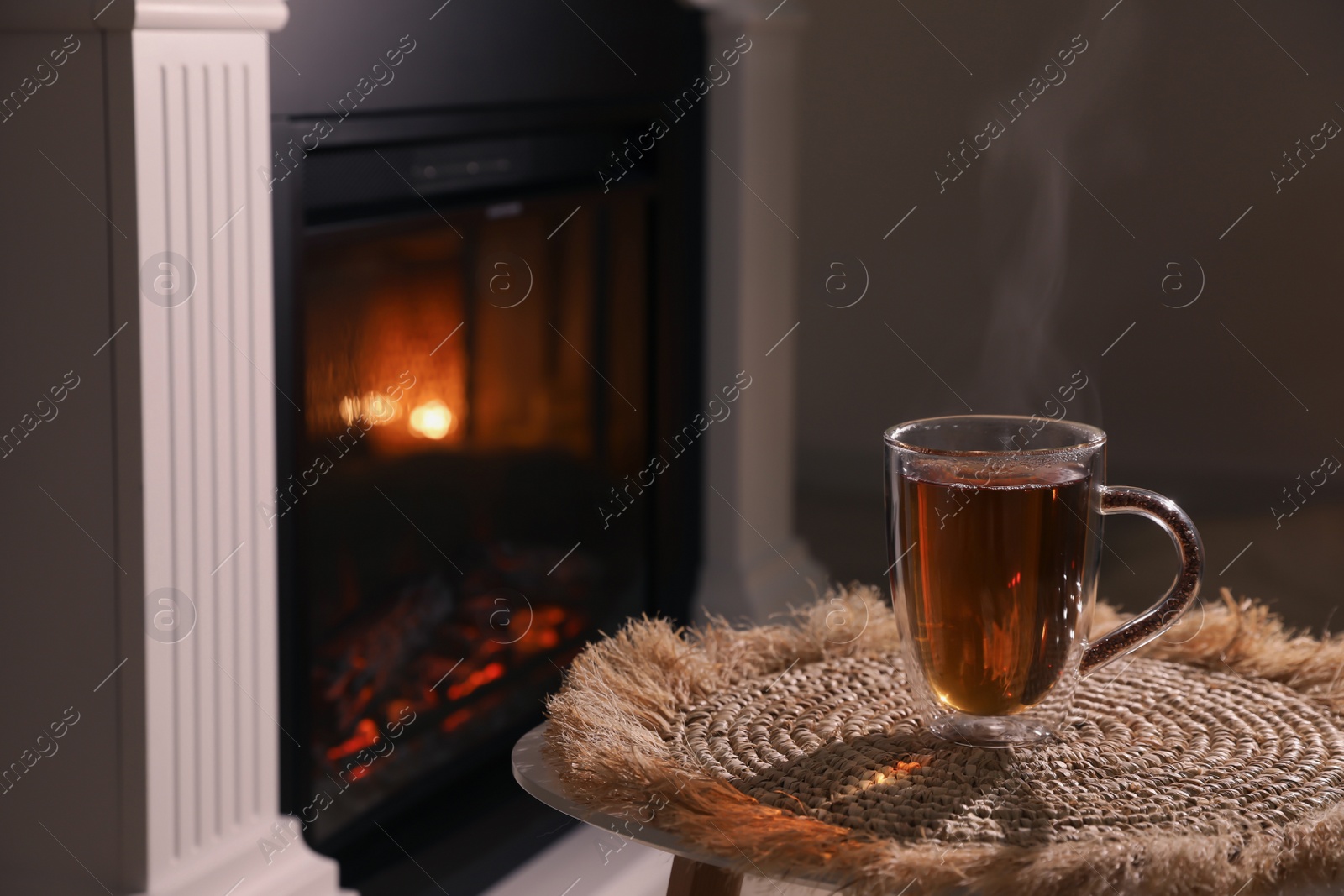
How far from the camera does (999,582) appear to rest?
2.16ft

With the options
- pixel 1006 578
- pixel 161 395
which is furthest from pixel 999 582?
pixel 161 395

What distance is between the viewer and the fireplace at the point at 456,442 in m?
1.38

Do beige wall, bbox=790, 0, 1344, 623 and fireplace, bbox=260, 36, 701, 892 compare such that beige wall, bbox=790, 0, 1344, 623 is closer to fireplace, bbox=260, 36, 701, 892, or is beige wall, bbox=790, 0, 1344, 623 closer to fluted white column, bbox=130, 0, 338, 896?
fireplace, bbox=260, 36, 701, 892

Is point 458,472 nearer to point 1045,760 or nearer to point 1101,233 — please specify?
point 1045,760

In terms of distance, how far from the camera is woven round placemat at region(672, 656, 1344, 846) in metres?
0.60

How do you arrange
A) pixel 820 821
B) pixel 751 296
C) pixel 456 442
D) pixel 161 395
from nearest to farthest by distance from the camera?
pixel 820 821 → pixel 161 395 → pixel 456 442 → pixel 751 296

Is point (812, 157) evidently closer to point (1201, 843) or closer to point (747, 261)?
point (747, 261)

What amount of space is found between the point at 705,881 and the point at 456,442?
1019 mm

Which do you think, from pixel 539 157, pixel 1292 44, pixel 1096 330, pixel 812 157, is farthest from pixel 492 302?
pixel 1292 44

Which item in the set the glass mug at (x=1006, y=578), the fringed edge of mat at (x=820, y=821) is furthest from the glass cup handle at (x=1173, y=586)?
the fringed edge of mat at (x=820, y=821)

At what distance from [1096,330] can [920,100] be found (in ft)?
1.73

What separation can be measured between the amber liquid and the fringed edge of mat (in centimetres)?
12

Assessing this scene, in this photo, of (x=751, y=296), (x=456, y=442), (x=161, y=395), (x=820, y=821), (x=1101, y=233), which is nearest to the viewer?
(x=820, y=821)

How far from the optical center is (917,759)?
66cm
